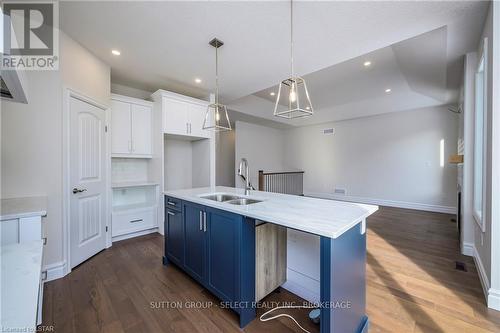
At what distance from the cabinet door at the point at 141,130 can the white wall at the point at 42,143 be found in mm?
1084

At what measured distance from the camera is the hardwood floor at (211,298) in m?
1.63

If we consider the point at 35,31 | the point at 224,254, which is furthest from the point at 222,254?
the point at 35,31

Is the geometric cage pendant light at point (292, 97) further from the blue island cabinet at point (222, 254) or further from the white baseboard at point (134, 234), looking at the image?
the white baseboard at point (134, 234)

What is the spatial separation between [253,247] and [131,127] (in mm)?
3059

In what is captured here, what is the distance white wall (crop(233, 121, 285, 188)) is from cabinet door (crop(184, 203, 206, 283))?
15.9 feet

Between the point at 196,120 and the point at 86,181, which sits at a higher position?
the point at 196,120

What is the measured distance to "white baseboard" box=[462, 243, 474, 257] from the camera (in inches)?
108

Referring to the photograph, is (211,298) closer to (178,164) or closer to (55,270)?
(55,270)

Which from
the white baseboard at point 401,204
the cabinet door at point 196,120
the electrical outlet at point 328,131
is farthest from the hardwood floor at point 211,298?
the electrical outlet at point 328,131

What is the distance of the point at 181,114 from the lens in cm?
381

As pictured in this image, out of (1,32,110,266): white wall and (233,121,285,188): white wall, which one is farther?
(233,121,285,188): white wall

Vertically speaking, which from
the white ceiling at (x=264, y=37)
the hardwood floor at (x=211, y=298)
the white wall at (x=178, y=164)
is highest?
the white ceiling at (x=264, y=37)

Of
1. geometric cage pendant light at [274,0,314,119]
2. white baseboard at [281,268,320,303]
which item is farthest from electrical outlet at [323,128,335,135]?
white baseboard at [281,268,320,303]

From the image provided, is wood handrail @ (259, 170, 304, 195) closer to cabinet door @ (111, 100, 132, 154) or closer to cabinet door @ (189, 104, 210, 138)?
cabinet door @ (189, 104, 210, 138)
